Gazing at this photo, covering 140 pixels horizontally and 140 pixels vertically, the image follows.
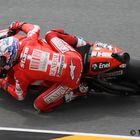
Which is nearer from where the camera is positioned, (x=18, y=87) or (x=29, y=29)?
(x=18, y=87)

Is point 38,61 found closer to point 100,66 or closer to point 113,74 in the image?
point 100,66

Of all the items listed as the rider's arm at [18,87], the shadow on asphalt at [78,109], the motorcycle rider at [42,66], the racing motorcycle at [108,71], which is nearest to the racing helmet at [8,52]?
the motorcycle rider at [42,66]

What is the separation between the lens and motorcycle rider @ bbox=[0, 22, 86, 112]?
5965 millimetres

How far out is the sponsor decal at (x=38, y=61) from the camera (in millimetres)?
5965

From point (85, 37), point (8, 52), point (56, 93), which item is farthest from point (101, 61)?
point (85, 37)

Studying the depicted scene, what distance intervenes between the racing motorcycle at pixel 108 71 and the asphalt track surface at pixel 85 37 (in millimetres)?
197

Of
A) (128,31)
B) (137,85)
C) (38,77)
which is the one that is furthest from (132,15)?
(38,77)

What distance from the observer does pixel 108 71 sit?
6230 millimetres

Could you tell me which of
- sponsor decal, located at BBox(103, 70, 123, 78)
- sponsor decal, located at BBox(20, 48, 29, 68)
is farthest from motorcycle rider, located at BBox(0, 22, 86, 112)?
sponsor decal, located at BBox(103, 70, 123, 78)

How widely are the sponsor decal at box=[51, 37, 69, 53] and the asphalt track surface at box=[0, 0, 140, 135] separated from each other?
683 millimetres

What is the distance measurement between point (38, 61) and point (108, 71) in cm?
80

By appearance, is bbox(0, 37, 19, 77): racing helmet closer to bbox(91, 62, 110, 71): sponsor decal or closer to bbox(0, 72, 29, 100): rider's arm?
bbox(0, 72, 29, 100): rider's arm

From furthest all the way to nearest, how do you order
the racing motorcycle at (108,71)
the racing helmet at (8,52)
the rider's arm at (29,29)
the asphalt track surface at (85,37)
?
the rider's arm at (29,29) → the racing motorcycle at (108,71) → the asphalt track surface at (85,37) → the racing helmet at (8,52)

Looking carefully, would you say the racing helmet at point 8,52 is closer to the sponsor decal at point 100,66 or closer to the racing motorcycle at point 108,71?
the racing motorcycle at point 108,71
